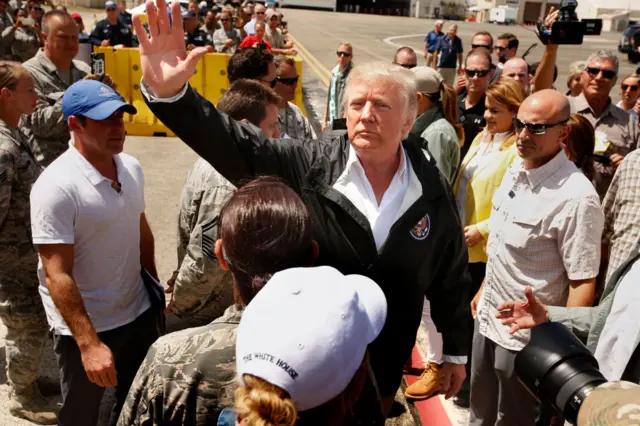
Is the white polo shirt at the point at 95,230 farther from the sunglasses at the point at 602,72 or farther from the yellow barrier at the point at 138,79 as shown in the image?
the yellow barrier at the point at 138,79

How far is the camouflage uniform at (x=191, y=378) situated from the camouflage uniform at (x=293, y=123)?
11.0 feet

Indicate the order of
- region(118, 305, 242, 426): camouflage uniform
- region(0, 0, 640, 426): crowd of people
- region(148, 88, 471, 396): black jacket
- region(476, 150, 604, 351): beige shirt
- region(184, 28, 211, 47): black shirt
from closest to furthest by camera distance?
region(0, 0, 640, 426): crowd of people < region(118, 305, 242, 426): camouflage uniform < region(148, 88, 471, 396): black jacket < region(476, 150, 604, 351): beige shirt < region(184, 28, 211, 47): black shirt

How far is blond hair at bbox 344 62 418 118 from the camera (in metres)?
2.35

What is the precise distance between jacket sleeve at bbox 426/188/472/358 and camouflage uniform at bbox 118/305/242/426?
1200 mm

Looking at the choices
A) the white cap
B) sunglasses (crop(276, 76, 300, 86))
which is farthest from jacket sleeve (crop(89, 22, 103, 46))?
the white cap

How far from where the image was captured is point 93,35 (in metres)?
12.1

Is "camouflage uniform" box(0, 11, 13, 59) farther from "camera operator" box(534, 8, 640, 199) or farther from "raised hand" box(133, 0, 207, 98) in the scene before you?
"raised hand" box(133, 0, 207, 98)

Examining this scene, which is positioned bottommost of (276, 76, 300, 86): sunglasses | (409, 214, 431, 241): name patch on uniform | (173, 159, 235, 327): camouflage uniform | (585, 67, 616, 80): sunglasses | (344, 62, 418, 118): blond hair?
(173, 159, 235, 327): camouflage uniform

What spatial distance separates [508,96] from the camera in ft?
12.8

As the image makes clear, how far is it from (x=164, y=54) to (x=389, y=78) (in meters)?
0.86

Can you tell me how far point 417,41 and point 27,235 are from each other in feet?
112

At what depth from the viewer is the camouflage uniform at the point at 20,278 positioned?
3.40m

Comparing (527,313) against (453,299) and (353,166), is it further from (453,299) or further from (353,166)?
(353,166)

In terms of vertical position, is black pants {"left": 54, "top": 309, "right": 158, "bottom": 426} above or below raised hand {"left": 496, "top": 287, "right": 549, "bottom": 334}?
below
